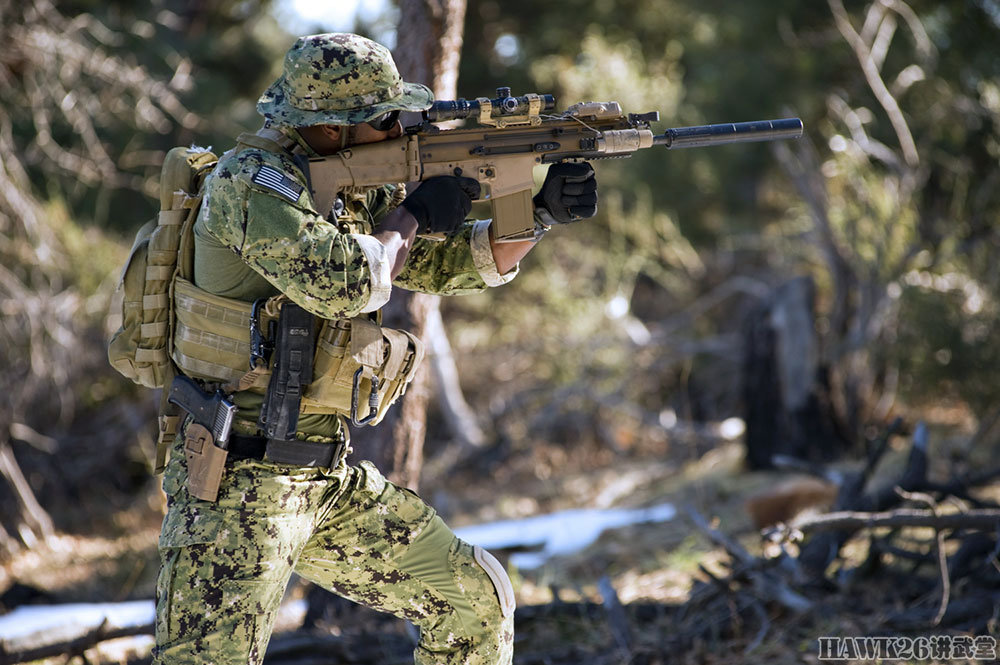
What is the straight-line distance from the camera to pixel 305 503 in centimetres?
263

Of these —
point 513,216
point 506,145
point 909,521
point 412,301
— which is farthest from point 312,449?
point 909,521

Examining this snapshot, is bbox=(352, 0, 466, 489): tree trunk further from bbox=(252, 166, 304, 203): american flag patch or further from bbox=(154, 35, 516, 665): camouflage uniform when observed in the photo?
bbox=(252, 166, 304, 203): american flag patch

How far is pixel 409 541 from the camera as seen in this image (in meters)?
2.73

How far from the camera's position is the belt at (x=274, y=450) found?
2.59 metres

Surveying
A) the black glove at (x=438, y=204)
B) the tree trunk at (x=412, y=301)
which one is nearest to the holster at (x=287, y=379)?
the black glove at (x=438, y=204)

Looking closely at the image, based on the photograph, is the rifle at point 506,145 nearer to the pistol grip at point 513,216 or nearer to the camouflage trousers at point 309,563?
the pistol grip at point 513,216

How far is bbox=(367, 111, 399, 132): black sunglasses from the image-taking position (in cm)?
274

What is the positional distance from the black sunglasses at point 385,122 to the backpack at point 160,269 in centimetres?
50

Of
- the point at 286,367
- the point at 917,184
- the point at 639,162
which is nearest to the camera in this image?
the point at 286,367

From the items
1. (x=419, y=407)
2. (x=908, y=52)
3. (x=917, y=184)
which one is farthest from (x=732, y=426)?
(x=419, y=407)

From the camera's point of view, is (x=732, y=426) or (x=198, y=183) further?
(x=732, y=426)

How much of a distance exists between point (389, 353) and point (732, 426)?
19.5ft

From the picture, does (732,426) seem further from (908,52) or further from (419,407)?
(419,407)

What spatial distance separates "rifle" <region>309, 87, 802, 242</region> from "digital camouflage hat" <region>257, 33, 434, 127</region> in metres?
0.14
